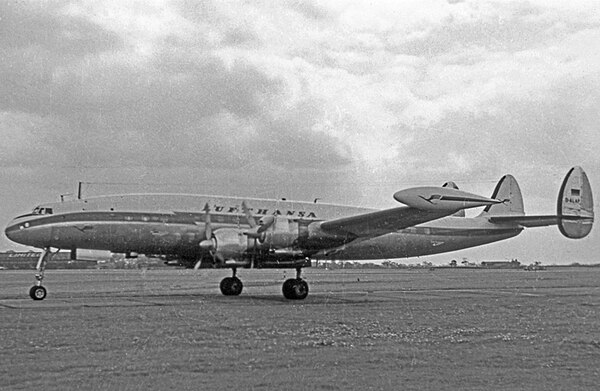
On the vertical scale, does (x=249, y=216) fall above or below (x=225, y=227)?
above

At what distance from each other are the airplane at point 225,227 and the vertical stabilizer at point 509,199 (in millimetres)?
9582

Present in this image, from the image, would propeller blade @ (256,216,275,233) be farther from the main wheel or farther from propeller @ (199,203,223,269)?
the main wheel

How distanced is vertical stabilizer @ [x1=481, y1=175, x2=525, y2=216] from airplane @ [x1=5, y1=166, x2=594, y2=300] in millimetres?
9582

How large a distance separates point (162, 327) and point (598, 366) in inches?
372

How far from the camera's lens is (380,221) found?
26203mm

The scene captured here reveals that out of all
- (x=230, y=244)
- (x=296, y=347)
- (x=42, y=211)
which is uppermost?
(x=42, y=211)

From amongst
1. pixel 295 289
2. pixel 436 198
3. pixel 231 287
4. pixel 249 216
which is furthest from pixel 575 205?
pixel 231 287

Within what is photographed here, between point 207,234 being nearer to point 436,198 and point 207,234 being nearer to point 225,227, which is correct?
point 225,227

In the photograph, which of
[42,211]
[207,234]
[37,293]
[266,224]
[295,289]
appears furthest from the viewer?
[207,234]

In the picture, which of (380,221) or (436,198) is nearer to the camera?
(436,198)

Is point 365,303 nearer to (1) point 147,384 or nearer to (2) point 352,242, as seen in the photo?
(2) point 352,242

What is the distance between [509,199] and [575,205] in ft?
11.8

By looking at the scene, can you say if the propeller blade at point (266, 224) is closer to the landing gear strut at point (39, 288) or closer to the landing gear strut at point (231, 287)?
the landing gear strut at point (231, 287)

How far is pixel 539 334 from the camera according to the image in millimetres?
15555
